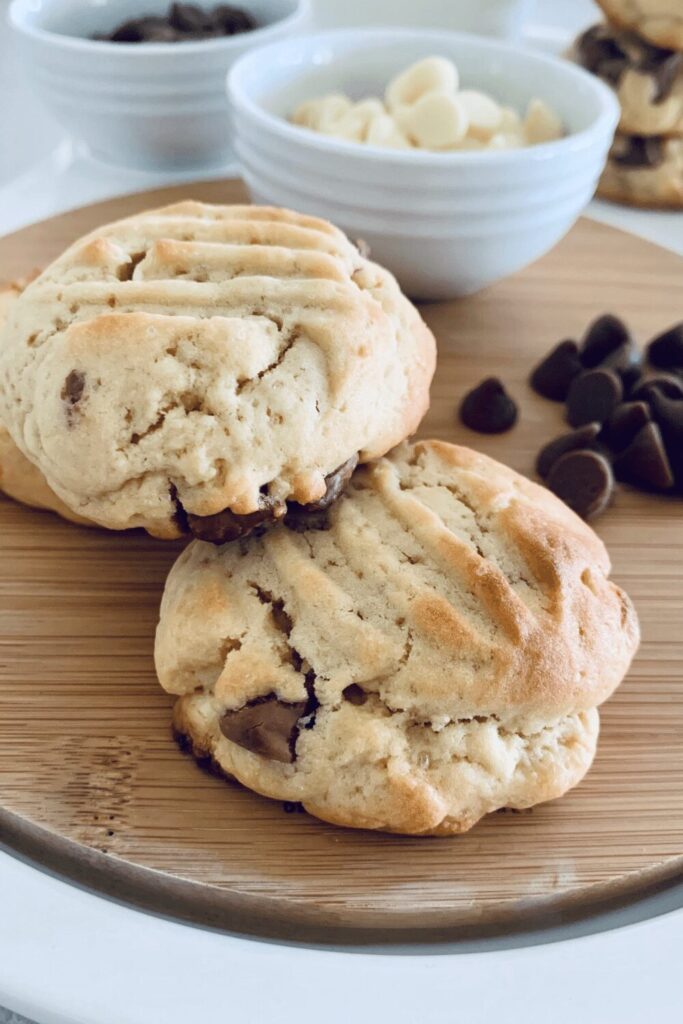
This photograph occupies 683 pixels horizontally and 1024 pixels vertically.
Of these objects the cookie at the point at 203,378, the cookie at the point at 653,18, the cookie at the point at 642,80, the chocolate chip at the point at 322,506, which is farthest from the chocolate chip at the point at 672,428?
the cookie at the point at 653,18

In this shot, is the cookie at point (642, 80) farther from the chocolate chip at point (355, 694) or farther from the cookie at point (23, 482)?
the chocolate chip at point (355, 694)

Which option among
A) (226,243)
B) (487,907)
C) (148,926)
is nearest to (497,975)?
(487,907)

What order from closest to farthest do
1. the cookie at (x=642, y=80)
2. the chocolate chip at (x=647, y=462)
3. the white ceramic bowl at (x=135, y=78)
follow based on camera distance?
the chocolate chip at (x=647, y=462) → the white ceramic bowl at (x=135, y=78) → the cookie at (x=642, y=80)

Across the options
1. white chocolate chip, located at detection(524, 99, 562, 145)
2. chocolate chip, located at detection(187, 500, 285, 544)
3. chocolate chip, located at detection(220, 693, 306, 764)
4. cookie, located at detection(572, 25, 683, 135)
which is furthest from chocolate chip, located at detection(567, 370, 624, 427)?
cookie, located at detection(572, 25, 683, 135)

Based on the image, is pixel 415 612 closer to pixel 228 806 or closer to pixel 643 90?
pixel 228 806

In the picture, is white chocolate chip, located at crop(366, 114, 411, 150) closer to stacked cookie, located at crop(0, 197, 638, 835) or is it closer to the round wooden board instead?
stacked cookie, located at crop(0, 197, 638, 835)

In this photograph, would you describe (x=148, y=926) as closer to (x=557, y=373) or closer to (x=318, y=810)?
(x=318, y=810)
